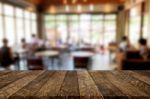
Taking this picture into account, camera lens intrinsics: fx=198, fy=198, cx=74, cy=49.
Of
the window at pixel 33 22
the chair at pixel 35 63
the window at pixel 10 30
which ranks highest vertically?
the window at pixel 33 22

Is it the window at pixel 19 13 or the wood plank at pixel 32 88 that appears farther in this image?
the window at pixel 19 13

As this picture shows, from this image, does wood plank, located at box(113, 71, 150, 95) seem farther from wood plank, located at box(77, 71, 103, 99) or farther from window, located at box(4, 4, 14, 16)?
window, located at box(4, 4, 14, 16)

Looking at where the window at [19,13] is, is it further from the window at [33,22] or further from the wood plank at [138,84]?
the wood plank at [138,84]

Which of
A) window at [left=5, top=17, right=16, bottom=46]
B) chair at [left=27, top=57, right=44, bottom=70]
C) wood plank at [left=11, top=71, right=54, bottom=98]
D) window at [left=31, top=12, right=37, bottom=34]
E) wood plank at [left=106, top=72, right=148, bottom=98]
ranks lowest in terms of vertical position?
chair at [left=27, top=57, right=44, bottom=70]

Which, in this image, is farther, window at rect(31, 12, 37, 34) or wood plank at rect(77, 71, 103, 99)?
window at rect(31, 12, 37, 34)

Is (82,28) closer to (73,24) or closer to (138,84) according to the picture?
(73,24)

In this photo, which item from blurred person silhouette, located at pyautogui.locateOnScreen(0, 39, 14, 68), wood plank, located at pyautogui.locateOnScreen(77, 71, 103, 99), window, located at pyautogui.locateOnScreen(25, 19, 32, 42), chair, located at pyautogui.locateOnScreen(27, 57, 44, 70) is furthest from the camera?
window, located at pyautogui.locateOnScreen(25, 19, 32, 42)

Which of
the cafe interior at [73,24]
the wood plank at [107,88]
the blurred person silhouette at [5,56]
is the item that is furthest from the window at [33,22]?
the wood plank at [107,88]

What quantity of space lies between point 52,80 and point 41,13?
40.9 ft

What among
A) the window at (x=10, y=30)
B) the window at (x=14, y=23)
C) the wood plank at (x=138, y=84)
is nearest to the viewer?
the wood plank at (x=138, y=84)

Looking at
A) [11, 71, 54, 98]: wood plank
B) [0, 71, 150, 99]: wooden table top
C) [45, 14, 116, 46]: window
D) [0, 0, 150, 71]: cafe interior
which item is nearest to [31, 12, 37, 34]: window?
[0, 0, 150, 71]: cafe interior

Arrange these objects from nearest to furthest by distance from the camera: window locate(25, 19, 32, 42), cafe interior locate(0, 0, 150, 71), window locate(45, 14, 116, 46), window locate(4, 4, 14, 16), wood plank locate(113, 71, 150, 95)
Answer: wood plank locate(113, 71, 150, 95) → window locate(4, 4, 14, 16) → cafe interior locate(0, 0, 150, 71) → window locate(25, 19, 32, 42) → window locate(45, 14, 116, 46)

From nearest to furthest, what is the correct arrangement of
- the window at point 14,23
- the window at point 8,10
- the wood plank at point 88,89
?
the wood plank at point 88,89
the window at point 14,23
the window at point 8,10

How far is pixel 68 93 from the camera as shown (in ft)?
3.97
